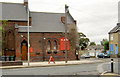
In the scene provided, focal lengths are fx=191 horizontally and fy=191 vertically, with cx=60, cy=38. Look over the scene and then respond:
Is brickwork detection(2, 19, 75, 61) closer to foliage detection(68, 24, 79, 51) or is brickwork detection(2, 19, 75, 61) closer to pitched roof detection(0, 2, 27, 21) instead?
pitched roof detection(0, 2, 27, 21)

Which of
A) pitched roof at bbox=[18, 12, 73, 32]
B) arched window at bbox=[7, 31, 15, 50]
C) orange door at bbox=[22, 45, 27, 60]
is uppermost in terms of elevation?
pitched roof at bbox=[18, 12, 73, 32]

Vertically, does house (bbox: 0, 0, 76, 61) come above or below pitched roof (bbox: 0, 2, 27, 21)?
below

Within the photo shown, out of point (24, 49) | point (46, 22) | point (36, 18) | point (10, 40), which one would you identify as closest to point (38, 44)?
point (24, 49)

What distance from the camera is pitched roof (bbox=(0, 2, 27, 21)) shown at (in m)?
39.2

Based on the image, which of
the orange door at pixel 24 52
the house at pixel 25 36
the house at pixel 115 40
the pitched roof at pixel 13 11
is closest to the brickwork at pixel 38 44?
the house at pixel 25 36

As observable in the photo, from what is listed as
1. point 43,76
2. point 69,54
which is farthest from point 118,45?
point 43,76

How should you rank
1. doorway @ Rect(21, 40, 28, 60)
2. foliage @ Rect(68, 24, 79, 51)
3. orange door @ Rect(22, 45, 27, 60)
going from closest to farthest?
1. doorway @ Rect(21, 40, 28, 60)
2. orange door @ Rect(22, 45, 27, 60)
3. foliage @ Rect(68, 24, 79, 51)

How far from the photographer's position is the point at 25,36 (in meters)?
36.6

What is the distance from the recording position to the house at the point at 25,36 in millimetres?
36778

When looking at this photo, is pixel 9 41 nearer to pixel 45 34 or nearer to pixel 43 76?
pixel 45 34

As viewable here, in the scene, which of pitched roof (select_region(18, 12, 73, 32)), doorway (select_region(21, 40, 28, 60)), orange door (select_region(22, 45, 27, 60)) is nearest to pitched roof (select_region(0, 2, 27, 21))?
pitched roof (select_region(18, 12, 73, 32))

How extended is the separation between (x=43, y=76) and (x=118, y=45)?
133 feet

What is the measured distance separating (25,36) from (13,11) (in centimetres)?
748

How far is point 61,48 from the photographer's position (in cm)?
3925
